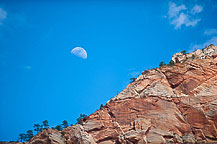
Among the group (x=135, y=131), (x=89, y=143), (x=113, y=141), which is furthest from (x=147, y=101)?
(x=89, y=143)

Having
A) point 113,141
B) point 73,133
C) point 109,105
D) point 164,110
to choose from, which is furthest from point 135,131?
point 73,133

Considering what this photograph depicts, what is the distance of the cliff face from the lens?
41.5 metres

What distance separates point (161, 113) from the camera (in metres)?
45.2

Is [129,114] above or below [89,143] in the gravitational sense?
above

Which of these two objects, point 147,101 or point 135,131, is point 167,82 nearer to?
point 147,101

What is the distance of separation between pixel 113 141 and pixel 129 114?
26.2 ft

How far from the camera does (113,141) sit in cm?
4466

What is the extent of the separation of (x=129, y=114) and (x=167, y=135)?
1085cm

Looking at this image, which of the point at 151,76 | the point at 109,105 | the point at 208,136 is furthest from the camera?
the point at 151,76

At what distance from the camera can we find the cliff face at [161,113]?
41500 millimetres

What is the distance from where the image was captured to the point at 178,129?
43.3 metres

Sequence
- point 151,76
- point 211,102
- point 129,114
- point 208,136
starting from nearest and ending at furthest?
1. point 208,136
2. point 211,102
3. point 129,114
4. point 151,76

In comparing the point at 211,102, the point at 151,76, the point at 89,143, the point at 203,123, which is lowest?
the point at 203,123

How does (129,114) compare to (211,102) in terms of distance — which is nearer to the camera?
(211,102)
